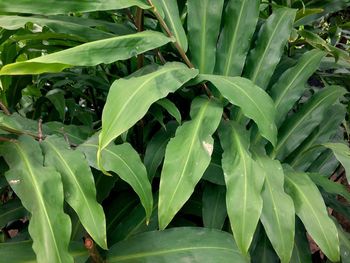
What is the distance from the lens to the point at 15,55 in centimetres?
93

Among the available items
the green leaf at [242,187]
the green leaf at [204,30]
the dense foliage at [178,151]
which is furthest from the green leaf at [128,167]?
the green leaf at [204,30]

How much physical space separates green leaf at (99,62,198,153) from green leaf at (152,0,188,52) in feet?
0.33

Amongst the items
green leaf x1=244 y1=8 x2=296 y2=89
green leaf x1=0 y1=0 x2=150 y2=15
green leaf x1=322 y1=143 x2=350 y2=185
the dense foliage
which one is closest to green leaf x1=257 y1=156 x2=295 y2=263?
the dense foliage

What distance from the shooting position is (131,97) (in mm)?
495

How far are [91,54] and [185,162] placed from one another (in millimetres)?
193

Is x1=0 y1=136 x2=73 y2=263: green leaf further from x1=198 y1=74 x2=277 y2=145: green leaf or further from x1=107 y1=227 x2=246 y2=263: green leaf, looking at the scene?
x1=198 y1=74 x2=277 y2=145: green leaf

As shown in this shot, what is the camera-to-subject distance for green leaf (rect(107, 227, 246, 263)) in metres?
0.57

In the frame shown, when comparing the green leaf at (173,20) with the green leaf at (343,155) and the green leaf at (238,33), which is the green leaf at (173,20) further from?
the green leaf at (343,155)

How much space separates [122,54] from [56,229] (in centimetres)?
25

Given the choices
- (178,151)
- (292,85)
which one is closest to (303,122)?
(292,85)

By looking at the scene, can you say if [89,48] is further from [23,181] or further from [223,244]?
[223,244]

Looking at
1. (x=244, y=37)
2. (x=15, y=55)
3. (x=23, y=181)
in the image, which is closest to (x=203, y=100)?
(x=244, y=37)

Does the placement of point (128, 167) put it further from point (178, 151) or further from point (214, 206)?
point (214, 206)

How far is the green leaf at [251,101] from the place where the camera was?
55 centimetres
